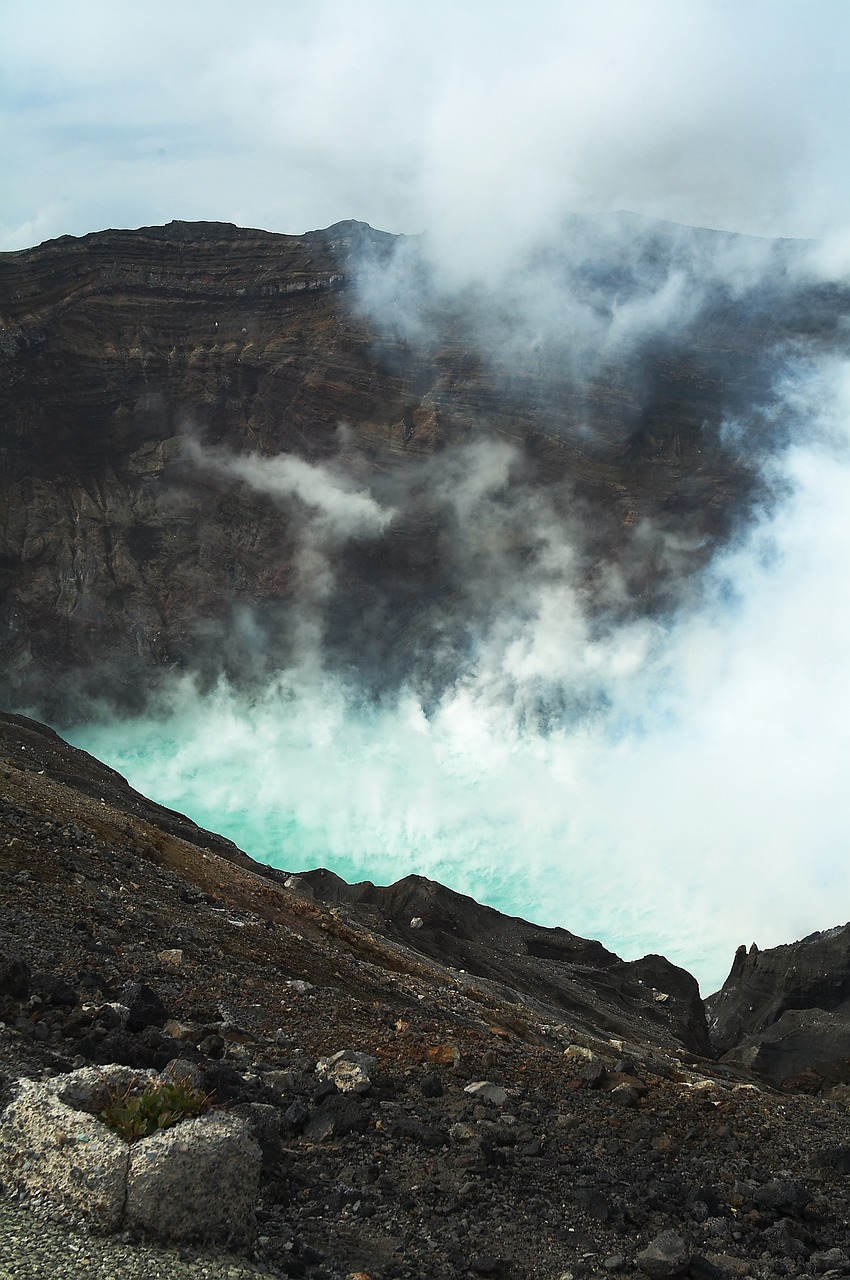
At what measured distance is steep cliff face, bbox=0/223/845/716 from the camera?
73.2m

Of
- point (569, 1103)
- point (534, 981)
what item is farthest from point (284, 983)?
point (534, 981)

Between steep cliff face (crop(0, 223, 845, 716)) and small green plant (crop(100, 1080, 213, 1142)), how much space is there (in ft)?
217

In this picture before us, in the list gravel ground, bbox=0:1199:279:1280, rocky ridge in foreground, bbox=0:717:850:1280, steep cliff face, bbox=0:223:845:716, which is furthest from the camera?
steep cliff face, bbox=0:223:845:716

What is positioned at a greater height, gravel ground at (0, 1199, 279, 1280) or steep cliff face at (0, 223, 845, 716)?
steep cliff face at (0, 223, 845, 716)

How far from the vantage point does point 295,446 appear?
249 feet

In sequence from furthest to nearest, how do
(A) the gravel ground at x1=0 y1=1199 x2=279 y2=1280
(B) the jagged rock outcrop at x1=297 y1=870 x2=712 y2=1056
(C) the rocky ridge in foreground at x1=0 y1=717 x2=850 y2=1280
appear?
1. (B) the jagged rock outcrop at x1=297 y1=870 x2=712 y2=1056
2. (C) the rocky ridge in foreground at x1=0 y1=717 x2=850 y2=1280
3. (A) the gravel ground at x1=0 y1=1199 x2=279 y2=1280

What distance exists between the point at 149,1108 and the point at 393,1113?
361 cm

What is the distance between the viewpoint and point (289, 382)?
74688mm

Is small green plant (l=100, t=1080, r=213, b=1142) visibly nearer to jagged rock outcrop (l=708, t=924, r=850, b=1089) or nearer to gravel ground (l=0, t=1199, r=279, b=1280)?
gravel ground (l=0, t=1199, r=279, b=1280)

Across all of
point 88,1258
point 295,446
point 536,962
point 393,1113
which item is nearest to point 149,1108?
point 88,1258

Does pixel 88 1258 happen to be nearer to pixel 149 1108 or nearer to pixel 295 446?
pixel 149 1108

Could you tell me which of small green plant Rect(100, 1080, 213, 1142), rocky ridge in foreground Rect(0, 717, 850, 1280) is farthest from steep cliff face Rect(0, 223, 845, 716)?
small green plant Rect(100, 1080, 213, 1142)

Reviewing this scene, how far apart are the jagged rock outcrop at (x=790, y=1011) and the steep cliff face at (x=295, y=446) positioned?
113ft

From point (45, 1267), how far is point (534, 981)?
33237 millimetres
